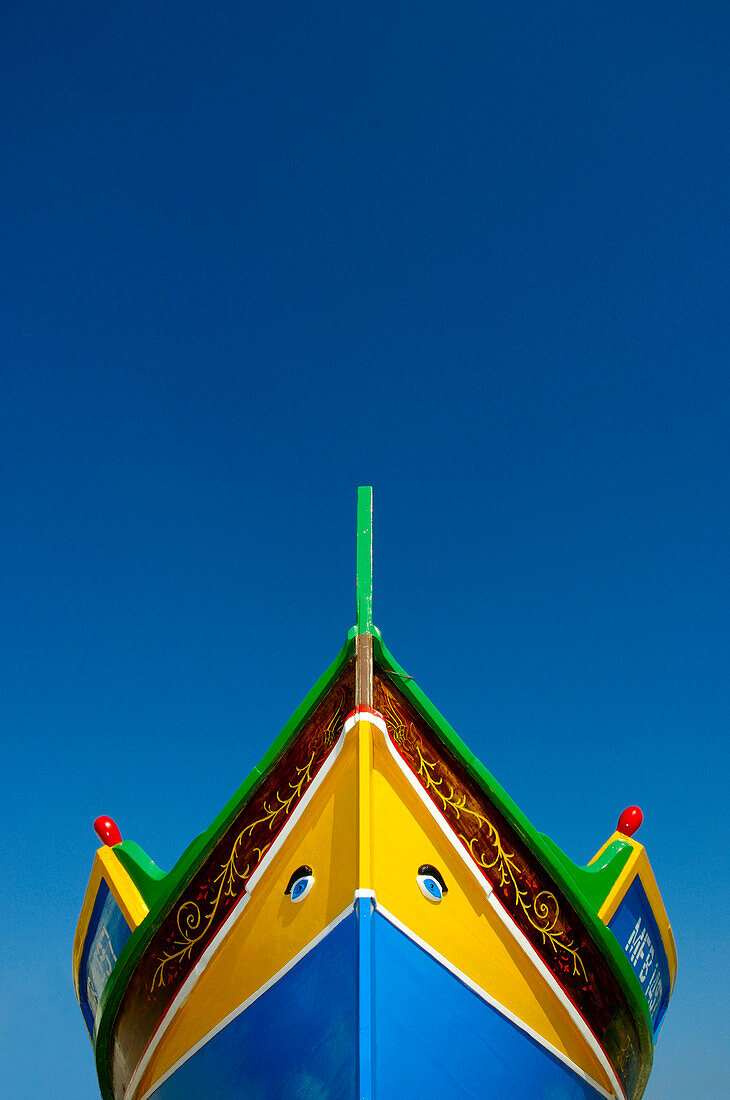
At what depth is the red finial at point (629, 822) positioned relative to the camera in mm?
7207

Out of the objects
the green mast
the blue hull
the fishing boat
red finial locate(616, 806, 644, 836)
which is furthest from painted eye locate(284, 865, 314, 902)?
red finial locate(616, 806, 644, 836)

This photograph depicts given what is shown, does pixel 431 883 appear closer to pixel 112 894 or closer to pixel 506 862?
pixel 506 862

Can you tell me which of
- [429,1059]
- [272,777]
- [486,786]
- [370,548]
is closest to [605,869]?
[486,786]

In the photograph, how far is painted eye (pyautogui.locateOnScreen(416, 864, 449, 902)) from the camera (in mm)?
5195

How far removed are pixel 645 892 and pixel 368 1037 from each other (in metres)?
3.53

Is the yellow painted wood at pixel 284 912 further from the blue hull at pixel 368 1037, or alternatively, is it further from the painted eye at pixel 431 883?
the painted eye at pixel 431 883

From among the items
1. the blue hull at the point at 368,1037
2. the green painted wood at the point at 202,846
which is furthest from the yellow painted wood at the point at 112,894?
the blue hull at the point at 368,1037

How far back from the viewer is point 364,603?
224 inches

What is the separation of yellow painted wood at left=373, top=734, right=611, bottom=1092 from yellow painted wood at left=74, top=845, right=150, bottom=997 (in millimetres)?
2253

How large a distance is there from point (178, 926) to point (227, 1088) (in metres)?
1.06

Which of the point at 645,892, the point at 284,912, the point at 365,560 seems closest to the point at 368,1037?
the point at 284,912

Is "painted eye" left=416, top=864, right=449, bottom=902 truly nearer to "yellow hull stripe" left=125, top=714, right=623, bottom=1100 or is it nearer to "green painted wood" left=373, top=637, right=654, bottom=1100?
"yellow hull stripe" left=125, top=714, right=623, bottom=1100

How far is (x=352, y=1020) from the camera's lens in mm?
4586

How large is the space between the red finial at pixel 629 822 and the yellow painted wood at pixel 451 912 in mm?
1922
